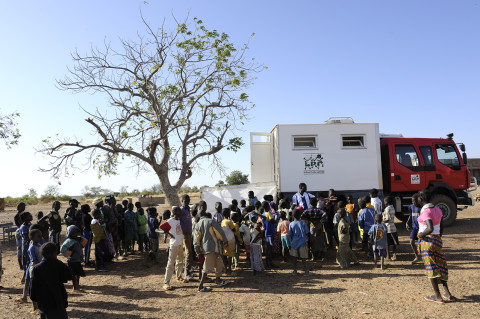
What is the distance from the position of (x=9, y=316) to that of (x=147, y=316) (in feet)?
7.46

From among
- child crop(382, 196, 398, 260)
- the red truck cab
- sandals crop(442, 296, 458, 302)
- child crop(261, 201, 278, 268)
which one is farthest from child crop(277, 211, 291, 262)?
the red truck cab

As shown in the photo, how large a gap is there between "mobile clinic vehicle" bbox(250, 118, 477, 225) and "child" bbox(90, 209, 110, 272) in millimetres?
5351

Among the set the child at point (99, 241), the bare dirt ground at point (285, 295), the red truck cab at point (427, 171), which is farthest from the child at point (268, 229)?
the red truck cab at point (427, 171)

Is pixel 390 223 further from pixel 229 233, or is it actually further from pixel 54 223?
pixel 54 223

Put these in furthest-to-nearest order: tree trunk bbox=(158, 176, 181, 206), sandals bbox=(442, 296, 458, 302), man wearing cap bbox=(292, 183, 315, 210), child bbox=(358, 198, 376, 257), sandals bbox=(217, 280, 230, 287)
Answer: tree trunk bbox=(158, 176, 181, 206)
man wearing cap bbox=(292, 183, 315, 210)
child bbox=(358, 198, 376, 257)
sandals bbox=(217, 280, 230, 287)
sandals bbox=(442, 296, 458, 302)

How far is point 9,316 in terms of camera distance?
206 inches

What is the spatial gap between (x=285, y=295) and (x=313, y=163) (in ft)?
19.0

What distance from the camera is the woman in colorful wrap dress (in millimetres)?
4961

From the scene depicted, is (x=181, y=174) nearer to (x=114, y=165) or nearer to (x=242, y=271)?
(x=114, y=165)

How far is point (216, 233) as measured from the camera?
6.14 m

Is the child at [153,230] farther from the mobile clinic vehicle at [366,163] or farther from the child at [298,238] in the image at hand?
the mobile clinic vehicle at [366,163]

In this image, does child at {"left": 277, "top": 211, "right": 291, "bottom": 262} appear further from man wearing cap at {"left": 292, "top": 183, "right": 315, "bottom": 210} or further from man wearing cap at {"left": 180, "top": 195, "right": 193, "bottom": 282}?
man wearing cap at {"left": 180, "top": 195, "right": 193, "bottom": 282}

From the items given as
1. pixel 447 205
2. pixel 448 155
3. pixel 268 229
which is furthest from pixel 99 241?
pixel 448 155

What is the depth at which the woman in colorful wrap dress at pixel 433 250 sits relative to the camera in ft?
16.3
